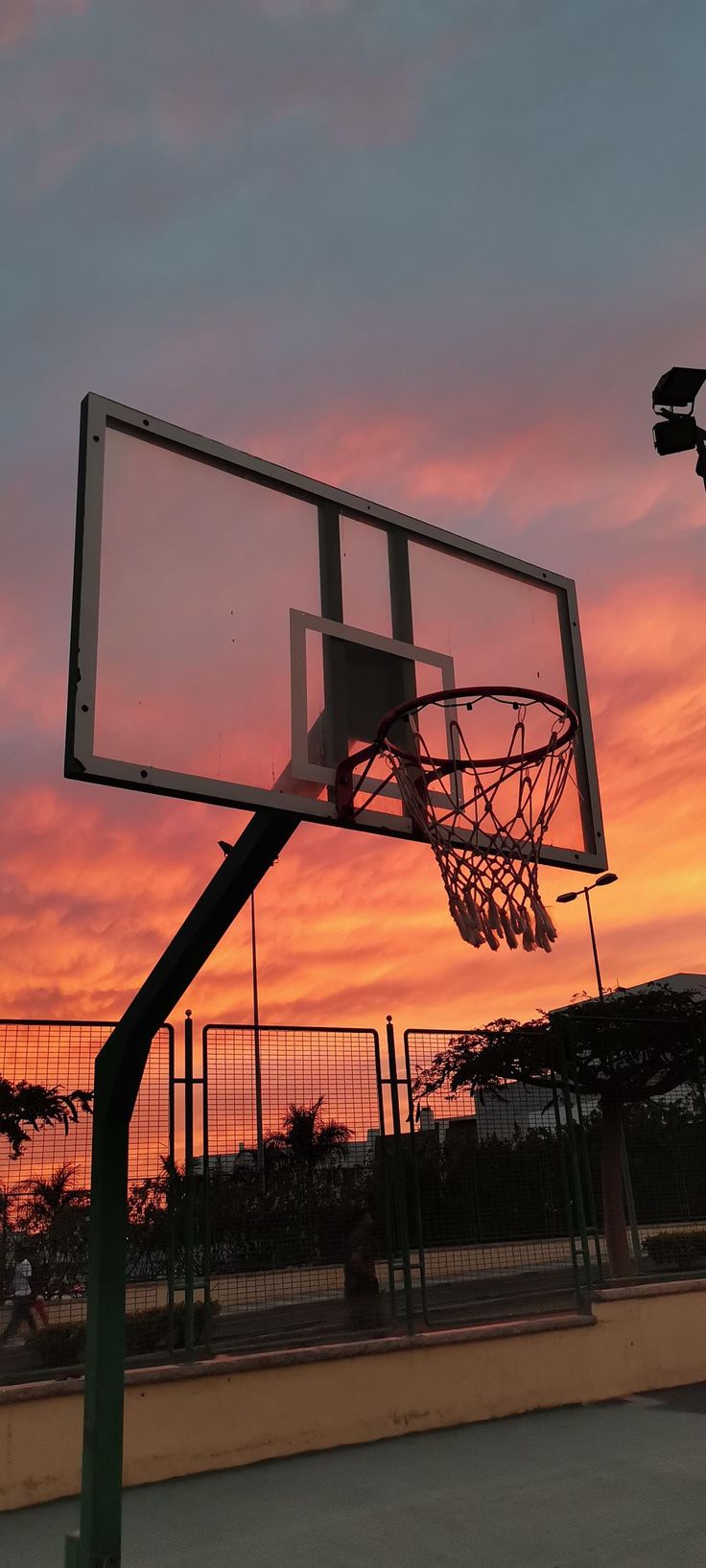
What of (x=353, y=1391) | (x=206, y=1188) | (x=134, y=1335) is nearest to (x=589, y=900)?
(x=353, y=1391)

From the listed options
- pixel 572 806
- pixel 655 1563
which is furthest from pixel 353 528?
pixel 655 1563

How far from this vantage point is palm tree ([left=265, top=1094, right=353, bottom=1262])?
7.45m

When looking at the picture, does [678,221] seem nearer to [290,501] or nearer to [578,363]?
[578,363]

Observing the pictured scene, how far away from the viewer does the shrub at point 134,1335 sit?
6520 mm

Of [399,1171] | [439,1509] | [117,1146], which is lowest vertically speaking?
[439,1509]

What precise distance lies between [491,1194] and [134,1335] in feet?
10.2

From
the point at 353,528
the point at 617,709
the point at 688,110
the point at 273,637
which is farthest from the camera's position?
the point at 617,709

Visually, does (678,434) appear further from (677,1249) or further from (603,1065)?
(677,1249)

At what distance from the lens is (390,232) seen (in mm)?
7832

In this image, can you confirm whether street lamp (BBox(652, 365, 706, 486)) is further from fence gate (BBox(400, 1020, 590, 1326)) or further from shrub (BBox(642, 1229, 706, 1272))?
shrub (BBox(642, 1229, 706, 1272))

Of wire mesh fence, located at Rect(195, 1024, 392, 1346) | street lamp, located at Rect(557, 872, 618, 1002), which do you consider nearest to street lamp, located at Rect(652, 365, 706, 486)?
wire mesh fence, located at Rect(195, 1024, 392, 1346)

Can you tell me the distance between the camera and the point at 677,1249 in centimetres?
988

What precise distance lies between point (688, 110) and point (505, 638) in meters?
4.41

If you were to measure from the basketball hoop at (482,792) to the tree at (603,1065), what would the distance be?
3.33 metres
